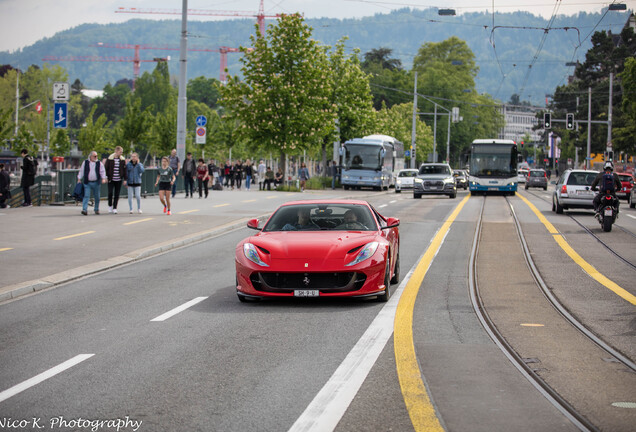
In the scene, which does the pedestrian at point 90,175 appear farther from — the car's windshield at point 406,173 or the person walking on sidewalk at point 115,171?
the car's windshield at point 406,173

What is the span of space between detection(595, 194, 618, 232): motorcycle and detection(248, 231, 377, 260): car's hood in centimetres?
1479

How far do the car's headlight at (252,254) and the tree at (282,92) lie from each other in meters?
38.9

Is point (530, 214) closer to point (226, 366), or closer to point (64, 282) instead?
point (64, 282)

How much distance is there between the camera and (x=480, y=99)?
428 ft

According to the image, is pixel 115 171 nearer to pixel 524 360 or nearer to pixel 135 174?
pixel 135 174

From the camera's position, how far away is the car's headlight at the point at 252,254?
34.5ft

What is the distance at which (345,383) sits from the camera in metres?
6.45

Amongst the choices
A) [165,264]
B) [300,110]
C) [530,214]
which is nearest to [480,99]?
[300,110]

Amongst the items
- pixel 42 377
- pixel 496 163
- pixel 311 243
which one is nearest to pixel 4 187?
pixel 311 243

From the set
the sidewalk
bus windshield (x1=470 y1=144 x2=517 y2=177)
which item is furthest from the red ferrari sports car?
bus windshield (x1=470 y1=144 x2=517 y2=177)

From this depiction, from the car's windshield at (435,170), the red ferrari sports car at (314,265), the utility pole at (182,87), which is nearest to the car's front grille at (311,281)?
the red ferrari sports car at (314,265)

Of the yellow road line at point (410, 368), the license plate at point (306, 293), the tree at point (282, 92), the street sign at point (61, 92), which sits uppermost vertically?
the tree at point (282, 92)

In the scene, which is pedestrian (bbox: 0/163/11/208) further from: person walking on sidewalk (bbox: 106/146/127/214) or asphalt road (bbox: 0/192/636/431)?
asphalt road (bbox: 0/192/636/431)

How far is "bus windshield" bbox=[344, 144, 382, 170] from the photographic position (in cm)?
5881
